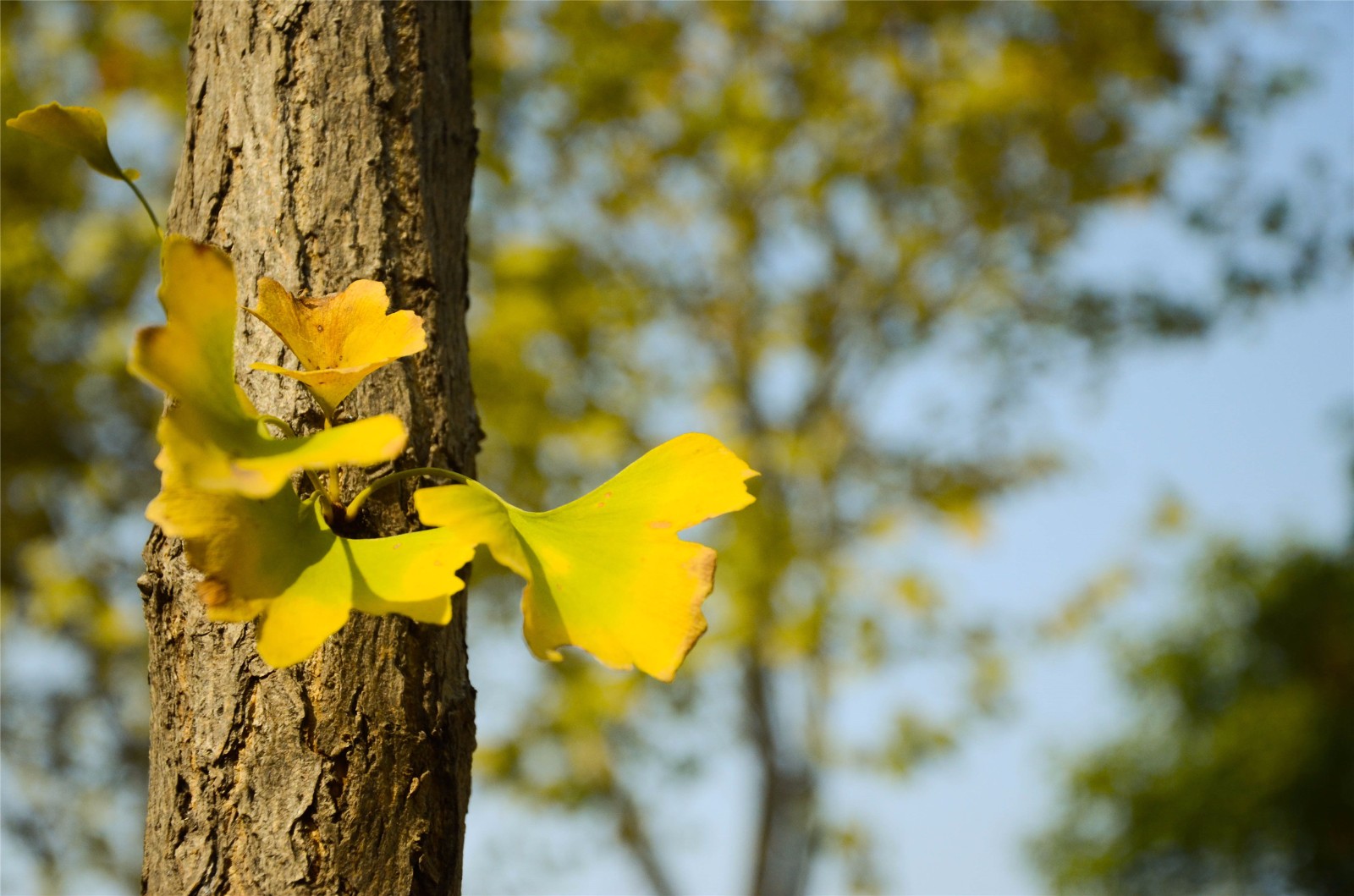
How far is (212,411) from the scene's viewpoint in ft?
1.45

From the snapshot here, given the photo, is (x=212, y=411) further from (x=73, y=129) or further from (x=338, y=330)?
(x=73, y=129)

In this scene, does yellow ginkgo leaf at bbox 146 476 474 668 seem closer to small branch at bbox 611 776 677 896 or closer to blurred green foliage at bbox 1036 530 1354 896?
small branch at bbox 611 776 677 896

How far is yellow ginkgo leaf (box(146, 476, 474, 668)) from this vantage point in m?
0.45

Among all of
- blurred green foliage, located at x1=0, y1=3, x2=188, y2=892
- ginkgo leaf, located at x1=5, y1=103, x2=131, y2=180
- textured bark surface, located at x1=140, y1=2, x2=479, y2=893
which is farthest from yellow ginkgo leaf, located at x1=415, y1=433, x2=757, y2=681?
blurred green foliage, located at x1=0, y1=3, x2=188, y2=892

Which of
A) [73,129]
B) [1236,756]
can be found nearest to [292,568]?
[73,129]

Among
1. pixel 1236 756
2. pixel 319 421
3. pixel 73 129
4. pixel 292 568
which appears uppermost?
pixel 1236 756

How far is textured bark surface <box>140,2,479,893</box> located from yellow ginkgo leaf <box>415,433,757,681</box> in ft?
0.39

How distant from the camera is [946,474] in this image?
569cm

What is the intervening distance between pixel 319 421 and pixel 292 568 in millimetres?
173

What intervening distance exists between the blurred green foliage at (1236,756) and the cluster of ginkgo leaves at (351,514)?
1344 centimetres

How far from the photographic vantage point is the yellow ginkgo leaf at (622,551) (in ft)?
1.60

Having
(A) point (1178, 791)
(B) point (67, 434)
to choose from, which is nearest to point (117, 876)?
(B) point (67, 434)

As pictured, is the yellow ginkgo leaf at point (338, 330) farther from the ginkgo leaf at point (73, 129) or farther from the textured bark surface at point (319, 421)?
the ginkgo leaf at point (73, 129)

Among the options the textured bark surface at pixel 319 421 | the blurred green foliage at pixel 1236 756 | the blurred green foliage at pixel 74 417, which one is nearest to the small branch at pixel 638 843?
the blurred green foliage at pixel 74 417
